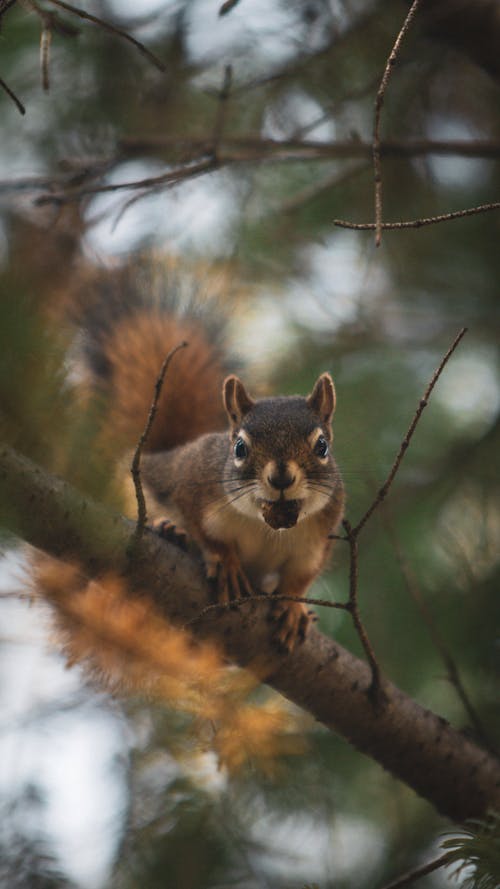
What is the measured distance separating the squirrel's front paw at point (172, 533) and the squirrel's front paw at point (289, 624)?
326 mm

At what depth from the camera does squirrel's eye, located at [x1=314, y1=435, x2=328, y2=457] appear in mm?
1713

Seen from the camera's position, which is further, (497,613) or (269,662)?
(497,613)

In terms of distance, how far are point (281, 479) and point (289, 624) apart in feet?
1.11

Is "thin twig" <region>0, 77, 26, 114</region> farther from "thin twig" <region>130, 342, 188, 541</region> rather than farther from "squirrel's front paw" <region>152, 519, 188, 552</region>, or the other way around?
"squirrel's front paw" <region>152, 519, 188, 552</region>

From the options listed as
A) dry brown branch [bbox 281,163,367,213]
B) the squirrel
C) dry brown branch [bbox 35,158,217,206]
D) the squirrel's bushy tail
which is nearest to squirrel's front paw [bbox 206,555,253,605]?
the squirrel

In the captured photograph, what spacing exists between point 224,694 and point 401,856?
3.05 ft

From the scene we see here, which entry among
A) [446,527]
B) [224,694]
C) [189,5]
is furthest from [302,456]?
[189,5]

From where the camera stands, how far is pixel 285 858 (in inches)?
68.5

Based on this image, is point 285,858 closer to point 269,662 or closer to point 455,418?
point 269,662

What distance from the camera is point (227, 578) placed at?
1716 millimetres

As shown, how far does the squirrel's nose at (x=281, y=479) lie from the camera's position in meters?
1.51

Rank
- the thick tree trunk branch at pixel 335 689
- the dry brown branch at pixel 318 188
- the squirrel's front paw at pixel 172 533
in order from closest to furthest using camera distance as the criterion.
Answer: the thick tree trunk branch at pixel 335 689 < the squirrel's front paw at pixel 172 533 < the dry brown branch at pixel 318 188

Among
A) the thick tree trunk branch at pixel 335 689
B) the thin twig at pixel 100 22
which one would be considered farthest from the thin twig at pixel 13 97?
the thick tree trunk branch at pixel 335 689

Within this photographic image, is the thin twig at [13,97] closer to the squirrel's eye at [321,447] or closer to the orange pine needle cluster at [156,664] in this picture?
the orange pine needle cluster at [156,664]
